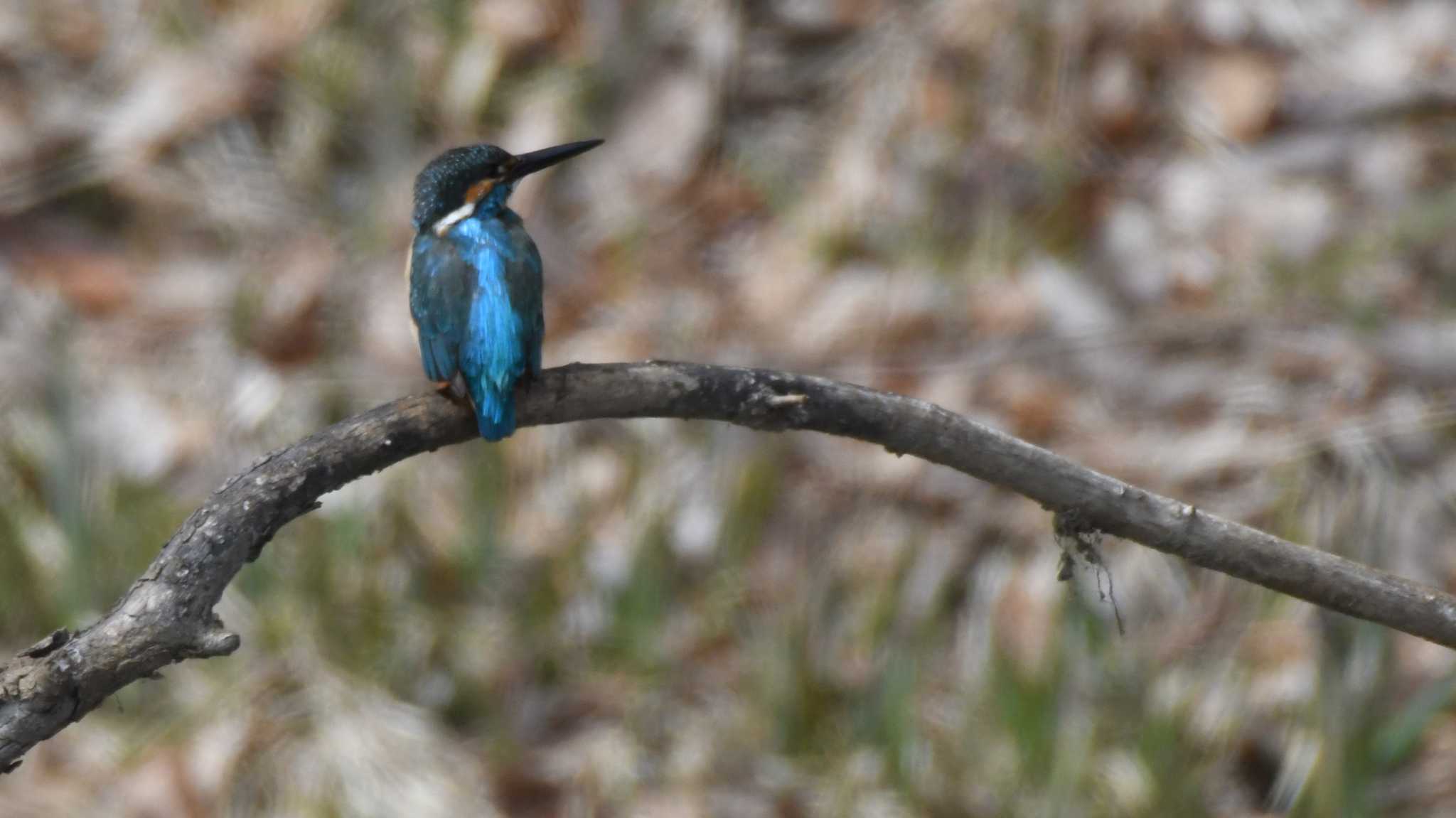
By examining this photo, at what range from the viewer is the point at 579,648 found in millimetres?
4543

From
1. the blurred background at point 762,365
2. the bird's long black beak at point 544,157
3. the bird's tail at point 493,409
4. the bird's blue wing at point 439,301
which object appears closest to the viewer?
the bird's tail at point 493,409


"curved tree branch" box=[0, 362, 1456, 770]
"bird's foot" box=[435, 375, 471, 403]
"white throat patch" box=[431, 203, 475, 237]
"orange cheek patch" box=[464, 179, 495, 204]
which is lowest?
"curved tree branch" box=[0, 362, 1456, 770]

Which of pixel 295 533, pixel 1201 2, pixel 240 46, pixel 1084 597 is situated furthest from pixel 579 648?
pixel 1201 2

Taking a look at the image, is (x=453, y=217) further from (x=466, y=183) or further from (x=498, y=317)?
(x=498, y=317)

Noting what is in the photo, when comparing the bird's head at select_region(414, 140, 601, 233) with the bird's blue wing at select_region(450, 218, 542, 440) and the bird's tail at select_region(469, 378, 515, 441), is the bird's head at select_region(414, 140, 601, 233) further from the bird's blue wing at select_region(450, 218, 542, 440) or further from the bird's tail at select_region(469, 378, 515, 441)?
the bird's tail at select_region(469, 378, 515, 441)

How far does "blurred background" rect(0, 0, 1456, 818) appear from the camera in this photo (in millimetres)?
4176

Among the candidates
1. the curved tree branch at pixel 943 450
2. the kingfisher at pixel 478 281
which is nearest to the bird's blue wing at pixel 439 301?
the kingfisher at pixel 478 281

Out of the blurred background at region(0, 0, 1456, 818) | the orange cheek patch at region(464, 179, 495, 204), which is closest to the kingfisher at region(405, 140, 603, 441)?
the orange cheek patch at region(464, 179, 495, 204)

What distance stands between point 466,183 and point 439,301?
350 millimetres

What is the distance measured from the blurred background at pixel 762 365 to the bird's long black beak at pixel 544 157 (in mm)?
1636

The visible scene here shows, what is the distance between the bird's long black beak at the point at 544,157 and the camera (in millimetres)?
2873

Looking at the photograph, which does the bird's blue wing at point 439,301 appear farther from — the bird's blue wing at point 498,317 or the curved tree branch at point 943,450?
the curved tree branch at point 943,450

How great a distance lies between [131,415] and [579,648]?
1447 mm

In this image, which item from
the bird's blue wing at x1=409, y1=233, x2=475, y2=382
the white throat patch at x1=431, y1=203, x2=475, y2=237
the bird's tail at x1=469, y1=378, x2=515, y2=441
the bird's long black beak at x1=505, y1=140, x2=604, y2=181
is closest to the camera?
the bird's tail at x1=469, y1=378, x2=515, y2=441
